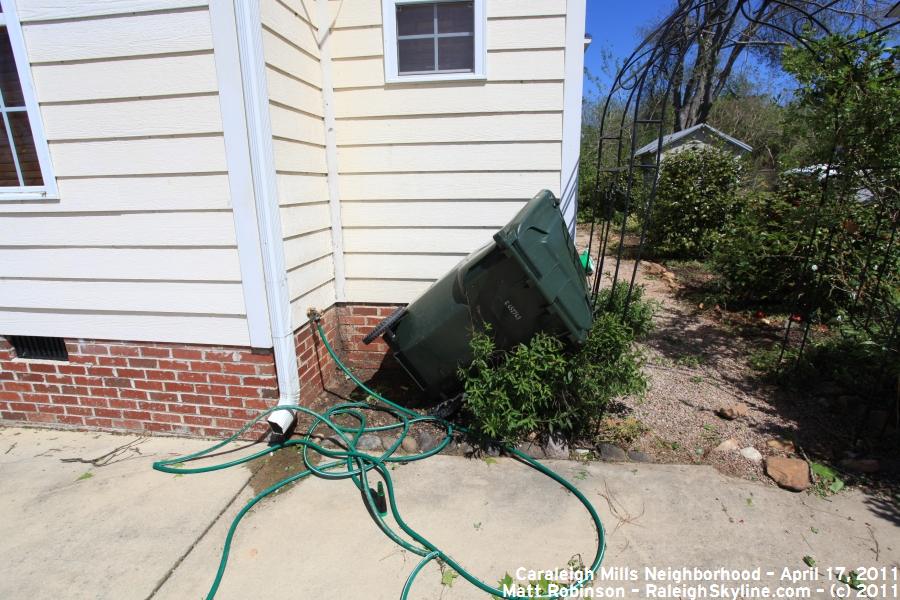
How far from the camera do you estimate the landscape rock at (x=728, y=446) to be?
278 centimetres

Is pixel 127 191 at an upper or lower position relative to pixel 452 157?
lower

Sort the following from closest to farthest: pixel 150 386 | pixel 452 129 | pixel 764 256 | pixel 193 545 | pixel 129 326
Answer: pixel 193 545 < pixel 129 326 < pixel 150 386 < pixel 452 129 < pixel 764 256

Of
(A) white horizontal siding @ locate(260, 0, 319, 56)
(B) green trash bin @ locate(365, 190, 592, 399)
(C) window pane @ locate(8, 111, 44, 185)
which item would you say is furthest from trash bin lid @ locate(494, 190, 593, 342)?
(C) window pane @ locate(8, 111, 44, 185)

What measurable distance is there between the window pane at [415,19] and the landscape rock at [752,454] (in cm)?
322

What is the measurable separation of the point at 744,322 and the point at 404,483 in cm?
388

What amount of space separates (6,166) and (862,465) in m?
5.09

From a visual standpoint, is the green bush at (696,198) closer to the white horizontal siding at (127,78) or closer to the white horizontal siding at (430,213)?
→ the white horizontal siding at (430,213)

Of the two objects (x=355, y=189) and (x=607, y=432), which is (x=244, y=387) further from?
(x=607, y=432)

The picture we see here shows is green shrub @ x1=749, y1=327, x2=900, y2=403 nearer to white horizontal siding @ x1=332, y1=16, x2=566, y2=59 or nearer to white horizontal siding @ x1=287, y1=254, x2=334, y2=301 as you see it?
white horizontal siding @ x1=332, y1=16, x2=566, y2=59

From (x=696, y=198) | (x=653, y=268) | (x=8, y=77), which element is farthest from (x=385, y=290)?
(x=696, y=198)

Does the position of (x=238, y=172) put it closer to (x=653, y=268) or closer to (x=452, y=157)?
(x=452, y=157)

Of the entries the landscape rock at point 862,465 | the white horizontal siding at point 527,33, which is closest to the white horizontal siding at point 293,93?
the white horizontal siding at point 527,33

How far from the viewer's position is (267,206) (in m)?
2.68

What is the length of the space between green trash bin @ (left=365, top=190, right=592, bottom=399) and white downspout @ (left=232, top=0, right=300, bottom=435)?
553mm
